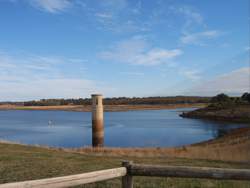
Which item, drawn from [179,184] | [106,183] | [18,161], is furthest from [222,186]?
[18,161]

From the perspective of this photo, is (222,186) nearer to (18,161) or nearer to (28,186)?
(28,186)

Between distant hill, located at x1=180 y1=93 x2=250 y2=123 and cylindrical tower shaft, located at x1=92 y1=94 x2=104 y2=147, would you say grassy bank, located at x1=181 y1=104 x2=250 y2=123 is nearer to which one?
distant hill, located at x1=180 y1=93 x2=250 y2=123

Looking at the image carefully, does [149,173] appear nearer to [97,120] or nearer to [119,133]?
[97,120]

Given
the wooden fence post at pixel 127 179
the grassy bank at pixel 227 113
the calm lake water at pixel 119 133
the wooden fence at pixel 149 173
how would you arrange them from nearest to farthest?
the wooden fence at pixel 149 173 → the wooden fence post at pixel 127 179 → the calm lake water at pixel 119 133 → the grassy bank at pixel 227 113

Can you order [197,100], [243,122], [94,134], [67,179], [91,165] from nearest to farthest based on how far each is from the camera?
[67,179], [91,165], [94,134], [243,122], [197,100]

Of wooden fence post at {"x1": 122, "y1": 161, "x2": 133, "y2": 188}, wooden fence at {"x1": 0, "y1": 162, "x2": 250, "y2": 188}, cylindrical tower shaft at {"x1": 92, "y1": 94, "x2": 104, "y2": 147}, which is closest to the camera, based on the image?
wooden fence at {"x1": 0, "y1": 162, "x2": 250, "y2": 188}

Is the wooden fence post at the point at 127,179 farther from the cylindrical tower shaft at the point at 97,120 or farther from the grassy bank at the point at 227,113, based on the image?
the grassy bank at the point at 227,113

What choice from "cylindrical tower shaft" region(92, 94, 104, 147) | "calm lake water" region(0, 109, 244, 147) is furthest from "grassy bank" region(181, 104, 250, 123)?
"cylindrical tower shaft" region(92, 94, 104, 147)

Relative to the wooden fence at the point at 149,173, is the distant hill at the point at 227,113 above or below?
below

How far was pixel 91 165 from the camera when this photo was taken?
8.94 meters

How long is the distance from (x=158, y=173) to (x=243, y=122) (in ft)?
175

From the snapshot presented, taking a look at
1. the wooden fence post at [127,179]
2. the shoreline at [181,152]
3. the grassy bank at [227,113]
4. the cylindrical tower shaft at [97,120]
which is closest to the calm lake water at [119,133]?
the cylindrical tower shaft at [97,120]

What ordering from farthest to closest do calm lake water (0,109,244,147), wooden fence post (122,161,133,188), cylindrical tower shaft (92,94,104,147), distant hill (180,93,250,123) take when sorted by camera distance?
distant hill (180,93,250,123), calm lake water (0,109,244,147), cylindrical tower shaft (92,94,104,147), wooden fence post (122,161,133,188)

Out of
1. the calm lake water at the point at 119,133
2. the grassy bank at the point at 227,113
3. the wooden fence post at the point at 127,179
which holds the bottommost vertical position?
the calm lake water at the point at 119,133
